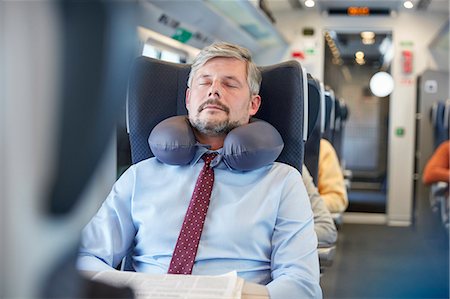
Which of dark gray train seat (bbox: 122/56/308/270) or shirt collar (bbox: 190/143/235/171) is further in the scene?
dark gray train seat (bbox: 122/56/308/270)

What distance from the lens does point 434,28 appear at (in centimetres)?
806

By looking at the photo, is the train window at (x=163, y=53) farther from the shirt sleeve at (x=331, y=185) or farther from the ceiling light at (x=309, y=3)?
the ceiling light at (x=309, y=3)

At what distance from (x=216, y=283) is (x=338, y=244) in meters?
5.58

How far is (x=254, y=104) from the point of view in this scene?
7.26ft

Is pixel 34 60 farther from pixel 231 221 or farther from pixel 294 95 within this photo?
pixel 294 95

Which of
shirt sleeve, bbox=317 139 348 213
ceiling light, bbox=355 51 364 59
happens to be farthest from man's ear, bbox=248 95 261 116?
ceiling light, bbox=355 51 364 59

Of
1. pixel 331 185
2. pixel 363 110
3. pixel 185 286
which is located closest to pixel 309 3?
pixel 331 185

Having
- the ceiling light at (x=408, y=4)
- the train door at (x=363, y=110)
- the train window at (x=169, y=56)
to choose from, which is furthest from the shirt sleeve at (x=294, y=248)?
the train door at (x=363, y=110)

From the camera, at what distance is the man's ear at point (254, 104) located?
2186 millimetres

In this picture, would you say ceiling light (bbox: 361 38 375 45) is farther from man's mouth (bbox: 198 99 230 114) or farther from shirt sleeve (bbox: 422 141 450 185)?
man's mouth (bbox: 198 99 230 114)

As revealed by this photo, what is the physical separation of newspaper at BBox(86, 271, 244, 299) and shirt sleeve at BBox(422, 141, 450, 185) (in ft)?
13.3

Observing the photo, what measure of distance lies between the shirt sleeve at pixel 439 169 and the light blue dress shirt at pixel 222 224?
338 centimetres

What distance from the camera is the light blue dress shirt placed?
6.02ft

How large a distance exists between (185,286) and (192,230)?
0.63 metres
